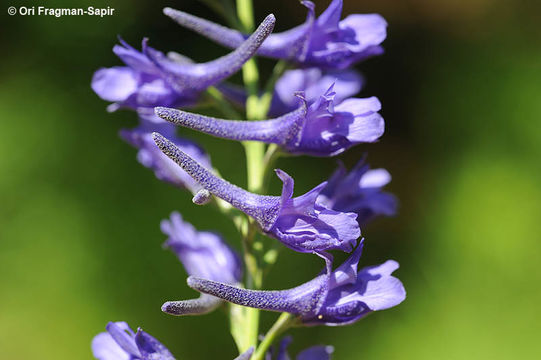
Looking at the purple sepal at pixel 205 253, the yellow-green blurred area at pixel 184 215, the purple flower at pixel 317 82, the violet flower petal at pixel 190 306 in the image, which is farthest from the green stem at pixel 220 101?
the yellow-green blurred area at pixel 184 215

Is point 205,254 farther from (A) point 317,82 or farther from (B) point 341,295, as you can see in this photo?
(A) point 317,82

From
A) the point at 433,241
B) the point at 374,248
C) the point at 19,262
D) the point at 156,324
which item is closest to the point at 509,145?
the point at 433,241

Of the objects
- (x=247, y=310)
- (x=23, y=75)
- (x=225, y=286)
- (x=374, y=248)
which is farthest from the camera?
(x=374, y=248)

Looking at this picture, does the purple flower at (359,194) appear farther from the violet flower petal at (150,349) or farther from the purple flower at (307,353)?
the violet flower petal at (150,349)

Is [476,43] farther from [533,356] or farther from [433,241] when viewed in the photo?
[533,356]

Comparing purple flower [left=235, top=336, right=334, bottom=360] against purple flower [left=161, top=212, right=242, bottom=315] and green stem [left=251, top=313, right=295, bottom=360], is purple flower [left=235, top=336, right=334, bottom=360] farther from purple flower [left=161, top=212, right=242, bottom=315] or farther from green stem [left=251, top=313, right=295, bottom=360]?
purple flower [left=161, top=212, right=242, bottom=315]

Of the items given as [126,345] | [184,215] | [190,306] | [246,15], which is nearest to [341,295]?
[190,306]
